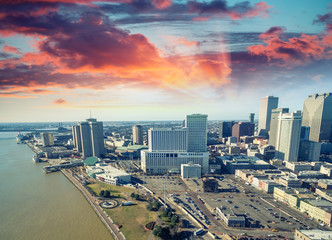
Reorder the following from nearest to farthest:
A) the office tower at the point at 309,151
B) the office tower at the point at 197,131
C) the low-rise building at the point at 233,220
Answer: the low-rise building at the point at 233,220 → the office tower at the point at 197,131 → the office tower at the point at 309,151

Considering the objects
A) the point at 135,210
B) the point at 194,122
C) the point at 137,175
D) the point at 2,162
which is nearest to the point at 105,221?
the point at 135,210

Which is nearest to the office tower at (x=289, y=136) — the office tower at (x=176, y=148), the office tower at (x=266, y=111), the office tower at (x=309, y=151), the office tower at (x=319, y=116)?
the office tower at (x=309, y=151)

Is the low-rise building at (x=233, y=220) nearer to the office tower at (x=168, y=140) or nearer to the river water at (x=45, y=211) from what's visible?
the river water at (x=45, y=211)

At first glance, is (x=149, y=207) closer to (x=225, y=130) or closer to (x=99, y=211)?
(x=99, y=211)

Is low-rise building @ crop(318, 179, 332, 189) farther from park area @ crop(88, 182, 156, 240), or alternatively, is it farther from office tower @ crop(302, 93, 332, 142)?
office tower @ crop(302, 93, 332, 142)

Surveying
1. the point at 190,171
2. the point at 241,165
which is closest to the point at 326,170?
the point at 241,165

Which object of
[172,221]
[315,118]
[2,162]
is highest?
[315,118]

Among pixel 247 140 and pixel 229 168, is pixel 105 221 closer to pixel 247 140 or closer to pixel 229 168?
pixel 229 168
